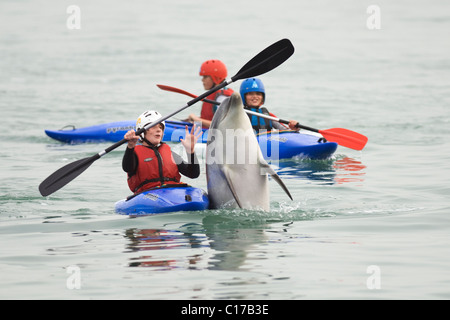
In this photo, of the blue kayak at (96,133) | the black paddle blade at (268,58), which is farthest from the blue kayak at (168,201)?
the blue kayak at (96,133)

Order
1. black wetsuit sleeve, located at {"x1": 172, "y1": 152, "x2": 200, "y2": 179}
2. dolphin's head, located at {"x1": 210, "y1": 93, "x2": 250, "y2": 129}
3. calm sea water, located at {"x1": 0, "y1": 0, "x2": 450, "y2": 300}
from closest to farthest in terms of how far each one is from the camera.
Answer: calm sea water, located at {"x1": 0, "y1": 0, "x2": 450, "y2": 300}, dolphin's head, located at {"x1": 210, "y1": 93, "x2": 250, "y2": 129}, black wetsuit sleeve, located at {"x1": 172, "y1": 152, "x2": 200, "y2": 179}

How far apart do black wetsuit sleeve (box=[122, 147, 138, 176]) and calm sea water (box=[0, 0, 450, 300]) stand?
57 cm

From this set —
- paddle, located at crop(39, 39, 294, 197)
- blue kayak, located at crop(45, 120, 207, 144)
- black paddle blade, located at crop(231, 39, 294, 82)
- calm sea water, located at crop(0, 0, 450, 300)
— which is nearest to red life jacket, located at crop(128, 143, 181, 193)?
calm sea water, located at crop(0, 0, 450, 300)

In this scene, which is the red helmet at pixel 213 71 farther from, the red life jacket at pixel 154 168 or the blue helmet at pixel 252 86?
the red life jacket at pixel 154 168

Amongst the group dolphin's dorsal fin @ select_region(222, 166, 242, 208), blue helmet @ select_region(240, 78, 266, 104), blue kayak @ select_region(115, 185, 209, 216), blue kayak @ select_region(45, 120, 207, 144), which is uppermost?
blue helmet @ select_region(240, 78, 266, 104)

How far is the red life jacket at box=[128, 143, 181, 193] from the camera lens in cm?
860

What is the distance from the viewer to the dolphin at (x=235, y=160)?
27.0 ft

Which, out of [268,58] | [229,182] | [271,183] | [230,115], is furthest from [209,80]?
[229,182]

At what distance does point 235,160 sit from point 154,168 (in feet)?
3.08

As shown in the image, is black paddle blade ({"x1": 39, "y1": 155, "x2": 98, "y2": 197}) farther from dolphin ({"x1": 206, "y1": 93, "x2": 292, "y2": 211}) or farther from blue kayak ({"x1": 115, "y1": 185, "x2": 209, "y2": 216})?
dolphin ({"x1": 206, "y1": 93, "x2": 292, "y2": 211})

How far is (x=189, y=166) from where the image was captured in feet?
28.4
